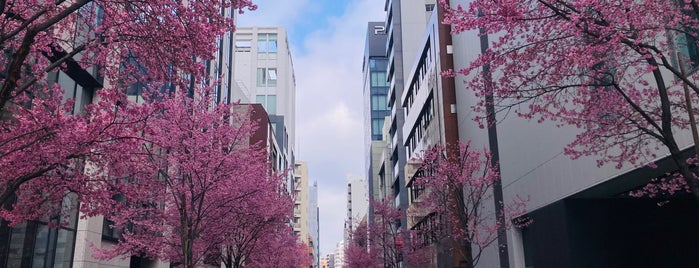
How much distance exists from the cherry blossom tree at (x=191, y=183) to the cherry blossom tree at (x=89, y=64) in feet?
18.2

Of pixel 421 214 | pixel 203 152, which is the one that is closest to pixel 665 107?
pixel 203 152

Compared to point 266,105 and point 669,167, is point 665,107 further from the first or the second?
point 266,105

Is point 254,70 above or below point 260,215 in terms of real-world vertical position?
above

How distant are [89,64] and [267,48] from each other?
8039 cm

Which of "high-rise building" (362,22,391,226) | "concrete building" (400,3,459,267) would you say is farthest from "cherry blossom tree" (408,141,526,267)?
"high-rise building" (362,22,391,226)

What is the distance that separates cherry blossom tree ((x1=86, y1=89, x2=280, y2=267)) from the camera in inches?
705

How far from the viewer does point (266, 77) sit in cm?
8619

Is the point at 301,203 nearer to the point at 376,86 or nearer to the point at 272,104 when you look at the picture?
the point at 272,104

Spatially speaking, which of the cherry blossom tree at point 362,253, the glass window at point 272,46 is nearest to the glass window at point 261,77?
the glass window at point 272,46

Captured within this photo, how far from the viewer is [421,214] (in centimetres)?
3841

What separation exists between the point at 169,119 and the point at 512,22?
1385cm

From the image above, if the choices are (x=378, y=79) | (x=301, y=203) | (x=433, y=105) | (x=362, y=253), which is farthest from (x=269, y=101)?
(x=433, y=105)

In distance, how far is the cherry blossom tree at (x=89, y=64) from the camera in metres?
7.46

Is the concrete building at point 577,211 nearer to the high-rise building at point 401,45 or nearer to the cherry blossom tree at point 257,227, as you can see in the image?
the cherry blossom tree at point 257,227
